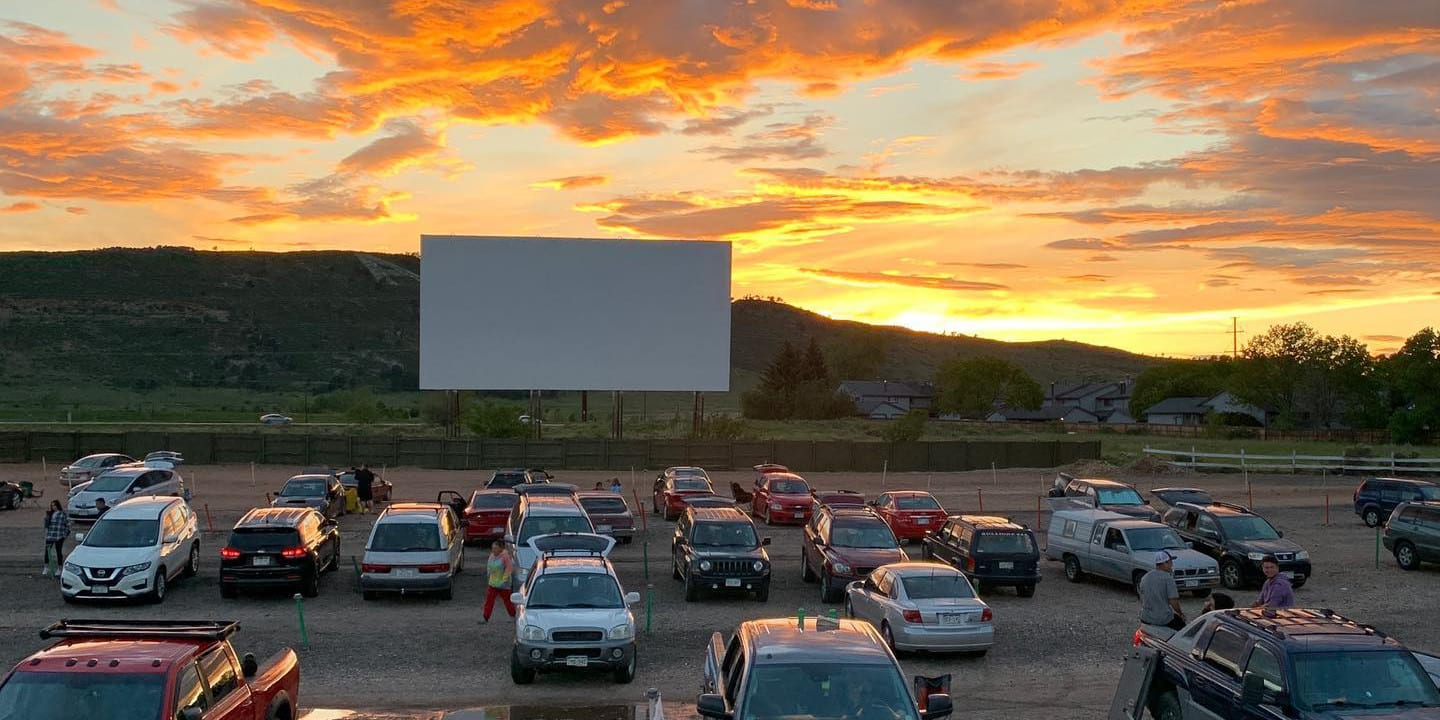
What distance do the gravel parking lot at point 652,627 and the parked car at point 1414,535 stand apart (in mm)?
493

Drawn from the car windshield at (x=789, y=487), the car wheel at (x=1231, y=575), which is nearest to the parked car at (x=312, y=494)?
the car windshield at (x=789, y=487)

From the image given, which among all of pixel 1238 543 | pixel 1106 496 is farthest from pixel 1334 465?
pixel 1238 543

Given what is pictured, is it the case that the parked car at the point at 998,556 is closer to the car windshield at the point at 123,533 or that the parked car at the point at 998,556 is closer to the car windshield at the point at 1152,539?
the car windshield at the point at 1152,539

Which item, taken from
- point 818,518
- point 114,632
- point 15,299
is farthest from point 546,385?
point 15,299

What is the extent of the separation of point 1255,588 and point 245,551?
19.7 m

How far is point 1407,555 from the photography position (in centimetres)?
2720

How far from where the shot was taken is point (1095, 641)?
19.1m

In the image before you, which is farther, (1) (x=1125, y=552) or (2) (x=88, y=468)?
(2) (x=88, y=468)

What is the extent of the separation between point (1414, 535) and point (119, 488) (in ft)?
108

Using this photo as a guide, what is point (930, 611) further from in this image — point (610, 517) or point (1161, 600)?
point (610, 517)

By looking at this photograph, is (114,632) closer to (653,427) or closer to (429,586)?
(429,586)

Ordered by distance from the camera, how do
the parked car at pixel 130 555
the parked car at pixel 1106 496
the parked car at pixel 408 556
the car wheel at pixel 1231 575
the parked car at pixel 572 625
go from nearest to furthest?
the parked car at pixel 572 625 < the parked car at pixel 130 555 < the parked car at pixel 408 556 < the car wheel at pixel 1231 575 < the parked car at pixel 1106 496

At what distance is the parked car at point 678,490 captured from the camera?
35.9 metres

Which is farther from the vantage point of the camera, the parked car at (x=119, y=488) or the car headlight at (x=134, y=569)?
the parked car at (x=119, y=488)
